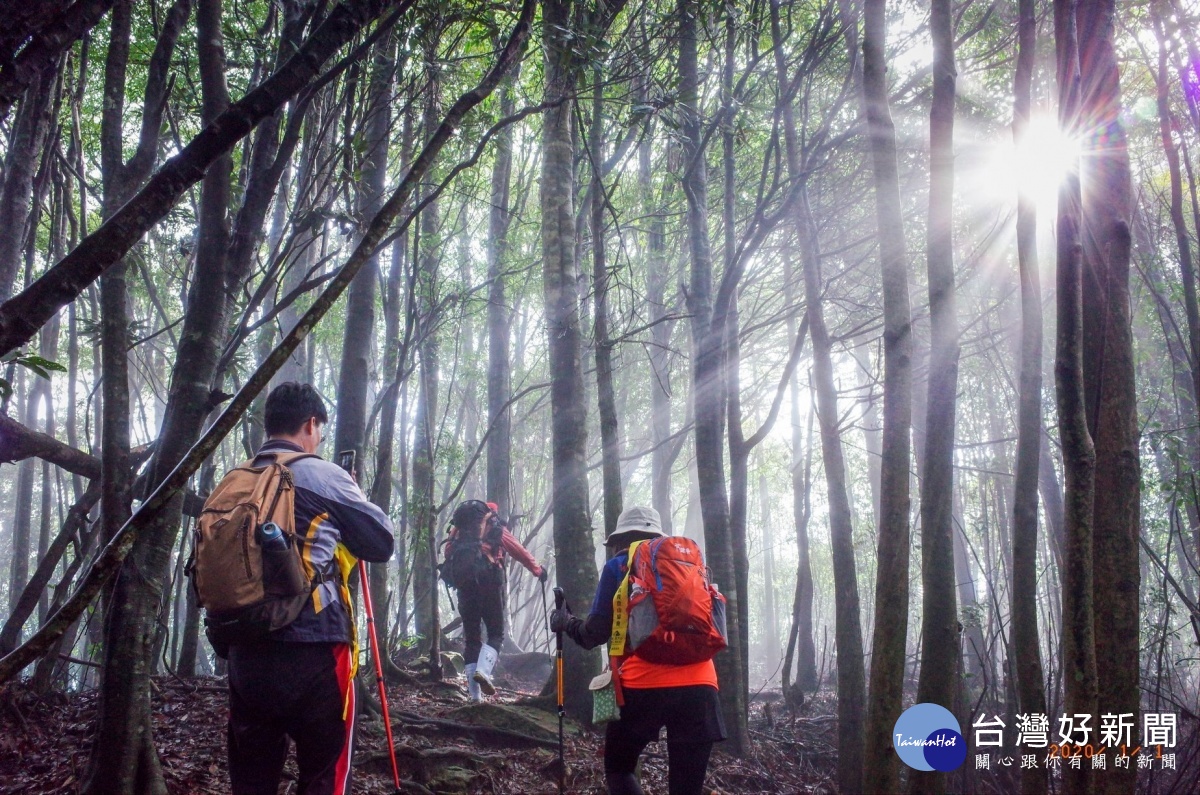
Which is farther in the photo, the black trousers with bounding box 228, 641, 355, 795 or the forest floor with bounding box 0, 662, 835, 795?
the forest floor with bounding box 0, 662, 835, 795

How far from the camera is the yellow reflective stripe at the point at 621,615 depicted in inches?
147

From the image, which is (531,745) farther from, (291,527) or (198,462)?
(198,462)

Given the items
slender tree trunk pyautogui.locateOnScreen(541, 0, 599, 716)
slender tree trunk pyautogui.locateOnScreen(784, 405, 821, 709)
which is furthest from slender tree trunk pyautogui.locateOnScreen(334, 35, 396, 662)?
slender tree trunk pyautogui.locateOnScreen(784, 405, 821, 709)

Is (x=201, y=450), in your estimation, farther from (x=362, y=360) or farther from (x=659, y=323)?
(x=659, y=323)

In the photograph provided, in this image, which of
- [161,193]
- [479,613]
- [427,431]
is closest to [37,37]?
[161,193]

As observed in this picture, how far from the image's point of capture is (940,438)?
4.33 metres

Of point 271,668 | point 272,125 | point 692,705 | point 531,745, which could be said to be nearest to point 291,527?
point 271,668

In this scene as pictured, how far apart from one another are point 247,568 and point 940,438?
12.3ft

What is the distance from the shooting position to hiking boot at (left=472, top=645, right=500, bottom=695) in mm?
7098

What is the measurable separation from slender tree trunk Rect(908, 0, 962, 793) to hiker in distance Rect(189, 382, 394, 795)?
10.5 feet

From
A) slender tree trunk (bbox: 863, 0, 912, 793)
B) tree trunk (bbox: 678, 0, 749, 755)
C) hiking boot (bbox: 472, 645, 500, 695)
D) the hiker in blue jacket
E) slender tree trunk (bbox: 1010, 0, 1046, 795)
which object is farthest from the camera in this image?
hiking boot (bbox: 472, 645, 500, 695)

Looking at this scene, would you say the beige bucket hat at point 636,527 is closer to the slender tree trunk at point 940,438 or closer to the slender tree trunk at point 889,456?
the slender tree trunk at point 889,456

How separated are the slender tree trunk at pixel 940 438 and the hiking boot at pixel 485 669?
410 cm

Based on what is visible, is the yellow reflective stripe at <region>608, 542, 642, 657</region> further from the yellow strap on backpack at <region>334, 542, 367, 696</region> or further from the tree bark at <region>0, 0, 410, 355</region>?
the tree bark at <region>0, 0, 410, 355</region>
